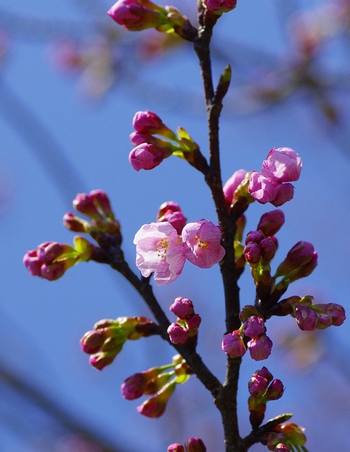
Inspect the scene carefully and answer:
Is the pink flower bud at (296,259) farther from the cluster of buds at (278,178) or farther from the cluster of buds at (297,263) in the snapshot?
the cluster of buds at (278,178)

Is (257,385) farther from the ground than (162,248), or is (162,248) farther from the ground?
(162,248)

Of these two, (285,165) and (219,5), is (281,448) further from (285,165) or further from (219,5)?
(219,5)

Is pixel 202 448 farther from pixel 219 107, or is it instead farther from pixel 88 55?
pixel 88 55

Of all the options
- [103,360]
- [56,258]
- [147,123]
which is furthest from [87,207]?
[103,360]

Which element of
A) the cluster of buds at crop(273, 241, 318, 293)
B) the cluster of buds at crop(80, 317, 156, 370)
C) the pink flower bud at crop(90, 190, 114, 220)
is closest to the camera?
the cluster of buds at crop(273, 241, 318, 293)

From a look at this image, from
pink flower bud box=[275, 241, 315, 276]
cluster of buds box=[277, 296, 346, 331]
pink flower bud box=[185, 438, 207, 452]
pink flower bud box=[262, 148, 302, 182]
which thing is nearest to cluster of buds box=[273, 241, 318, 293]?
pink flower bud box=[275, 241, 315, 276]

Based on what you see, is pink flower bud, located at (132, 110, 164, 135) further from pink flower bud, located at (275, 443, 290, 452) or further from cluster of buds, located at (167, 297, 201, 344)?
pink flower bud, located at (275, 443, 290, 452)
